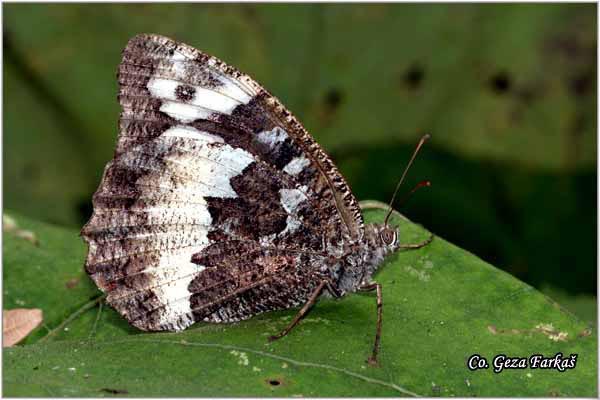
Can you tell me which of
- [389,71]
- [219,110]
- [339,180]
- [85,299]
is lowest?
[85,299]

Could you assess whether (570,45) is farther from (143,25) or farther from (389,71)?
(143,25)

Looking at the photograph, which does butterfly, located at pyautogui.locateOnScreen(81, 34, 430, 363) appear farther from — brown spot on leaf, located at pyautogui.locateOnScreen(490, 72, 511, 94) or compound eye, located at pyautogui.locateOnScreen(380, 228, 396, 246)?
brown spot on leaf, located at pyautogui.locateOnScreen(490, 72, 511, 94)

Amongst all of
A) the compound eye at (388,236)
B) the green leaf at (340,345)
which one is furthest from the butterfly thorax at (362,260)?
the green leaf at (340,345)

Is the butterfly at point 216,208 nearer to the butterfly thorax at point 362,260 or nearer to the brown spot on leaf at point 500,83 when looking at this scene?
the butterfly thorax at point 362,260

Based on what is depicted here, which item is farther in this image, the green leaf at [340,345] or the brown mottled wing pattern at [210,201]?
the brown mottled wing pattern at [210,201]

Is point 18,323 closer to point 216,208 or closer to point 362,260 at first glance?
point 216,208

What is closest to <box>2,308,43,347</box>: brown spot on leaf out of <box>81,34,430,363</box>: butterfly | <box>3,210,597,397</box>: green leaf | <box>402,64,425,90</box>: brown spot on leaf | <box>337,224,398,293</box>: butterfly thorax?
<box>3,210,597,397</box>: green leaf

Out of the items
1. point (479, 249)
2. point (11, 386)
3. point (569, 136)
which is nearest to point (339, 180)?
point (11, 386)
